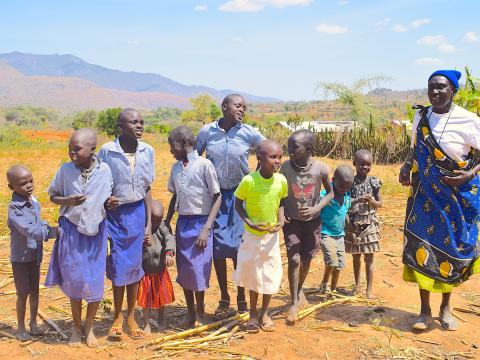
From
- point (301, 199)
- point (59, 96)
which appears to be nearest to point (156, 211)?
point (301, 199)

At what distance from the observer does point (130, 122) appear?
4043mm

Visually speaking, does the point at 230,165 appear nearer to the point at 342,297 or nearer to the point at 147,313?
the point at 147,313

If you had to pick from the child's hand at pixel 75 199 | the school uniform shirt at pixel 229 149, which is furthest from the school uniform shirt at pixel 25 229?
the school uniform shirt at pixel 229 149

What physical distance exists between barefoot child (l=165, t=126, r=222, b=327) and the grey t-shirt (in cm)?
66

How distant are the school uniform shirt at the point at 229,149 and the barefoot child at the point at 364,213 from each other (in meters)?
1.10

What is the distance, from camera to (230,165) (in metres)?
4.56

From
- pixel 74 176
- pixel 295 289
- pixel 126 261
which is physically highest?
pixel 74 176

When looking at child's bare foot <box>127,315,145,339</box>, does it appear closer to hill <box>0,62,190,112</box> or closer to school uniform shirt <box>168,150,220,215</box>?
school uniform shirt <box>168,150,220,215</box>

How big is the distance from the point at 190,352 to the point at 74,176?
1.65 metres

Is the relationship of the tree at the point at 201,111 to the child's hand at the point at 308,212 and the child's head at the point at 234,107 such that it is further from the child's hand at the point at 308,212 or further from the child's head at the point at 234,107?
the child's hand at the point at 308,212

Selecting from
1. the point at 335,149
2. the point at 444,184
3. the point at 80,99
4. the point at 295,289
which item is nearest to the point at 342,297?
the point at 295,289

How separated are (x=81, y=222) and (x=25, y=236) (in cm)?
61

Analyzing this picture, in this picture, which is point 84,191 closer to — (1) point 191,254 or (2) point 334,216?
(1) point 191,254

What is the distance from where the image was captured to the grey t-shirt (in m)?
4.45
